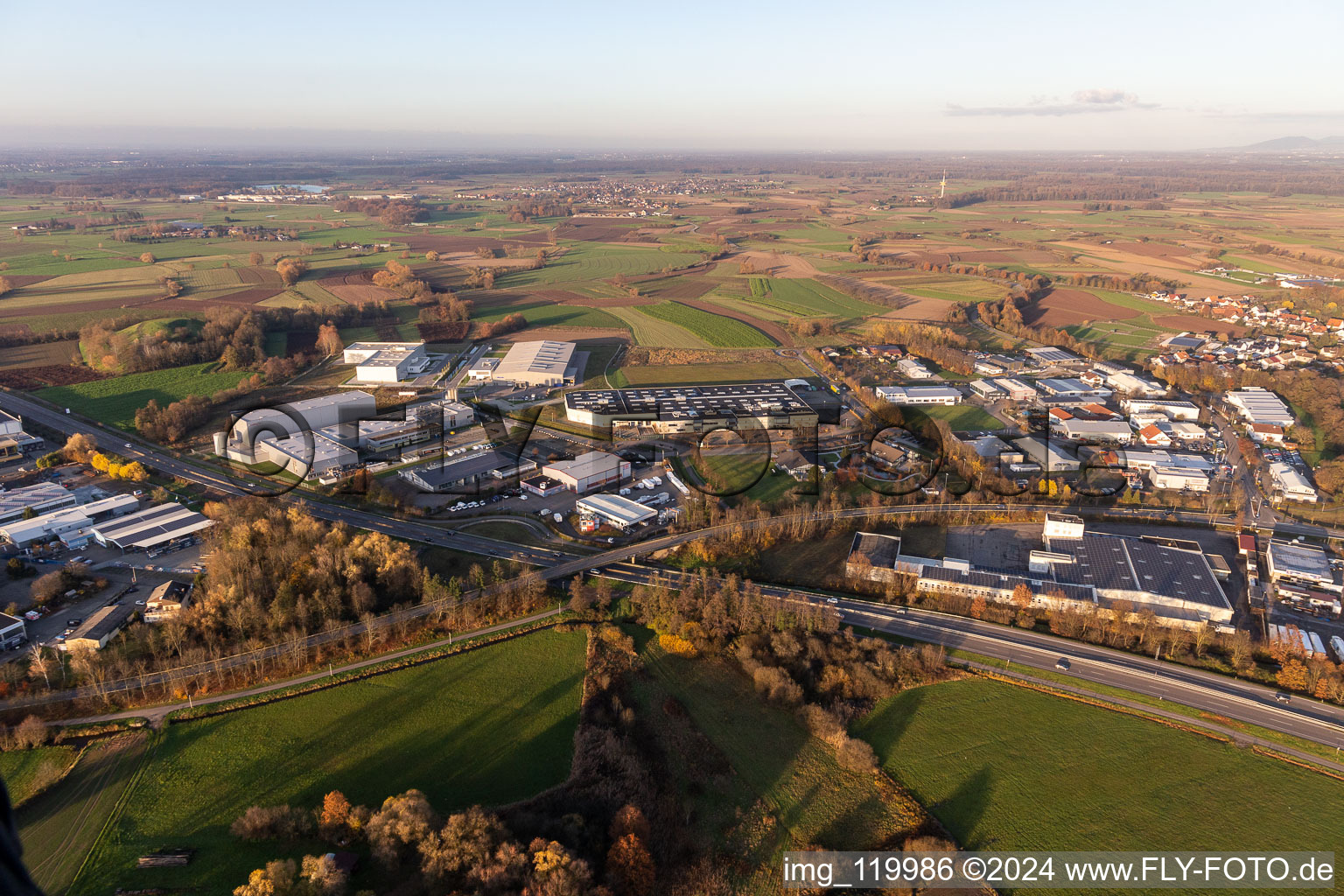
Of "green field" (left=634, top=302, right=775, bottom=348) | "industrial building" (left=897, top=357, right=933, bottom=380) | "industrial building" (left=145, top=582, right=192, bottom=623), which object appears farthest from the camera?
"green field" (left=634, top=302, right=775, bottom=348)

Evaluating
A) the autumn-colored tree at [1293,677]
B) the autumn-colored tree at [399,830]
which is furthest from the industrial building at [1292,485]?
the autumn-colored tree at [399,830]

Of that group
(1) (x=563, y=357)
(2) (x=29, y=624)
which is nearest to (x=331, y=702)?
(2) (x=29, y=624)

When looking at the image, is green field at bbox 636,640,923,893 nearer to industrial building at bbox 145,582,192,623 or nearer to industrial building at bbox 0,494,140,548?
industrial building at bbox 145,582,192,623

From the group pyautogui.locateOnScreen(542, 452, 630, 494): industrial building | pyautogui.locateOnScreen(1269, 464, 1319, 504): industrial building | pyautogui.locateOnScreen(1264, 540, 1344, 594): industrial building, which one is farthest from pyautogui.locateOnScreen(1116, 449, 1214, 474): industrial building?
pyautogui.locateOnScreen(542, 452, 630, 494): industrial building

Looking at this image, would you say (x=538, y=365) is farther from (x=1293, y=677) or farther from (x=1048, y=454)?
(x=1293, y=677)

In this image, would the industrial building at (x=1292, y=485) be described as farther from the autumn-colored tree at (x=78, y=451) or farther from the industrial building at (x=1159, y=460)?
the autumn-colored tree at (x=78, y=451)

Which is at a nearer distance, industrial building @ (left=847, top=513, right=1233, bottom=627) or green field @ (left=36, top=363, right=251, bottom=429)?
industrial building @ (left=847, top=513, right=1233, bottom=627)
